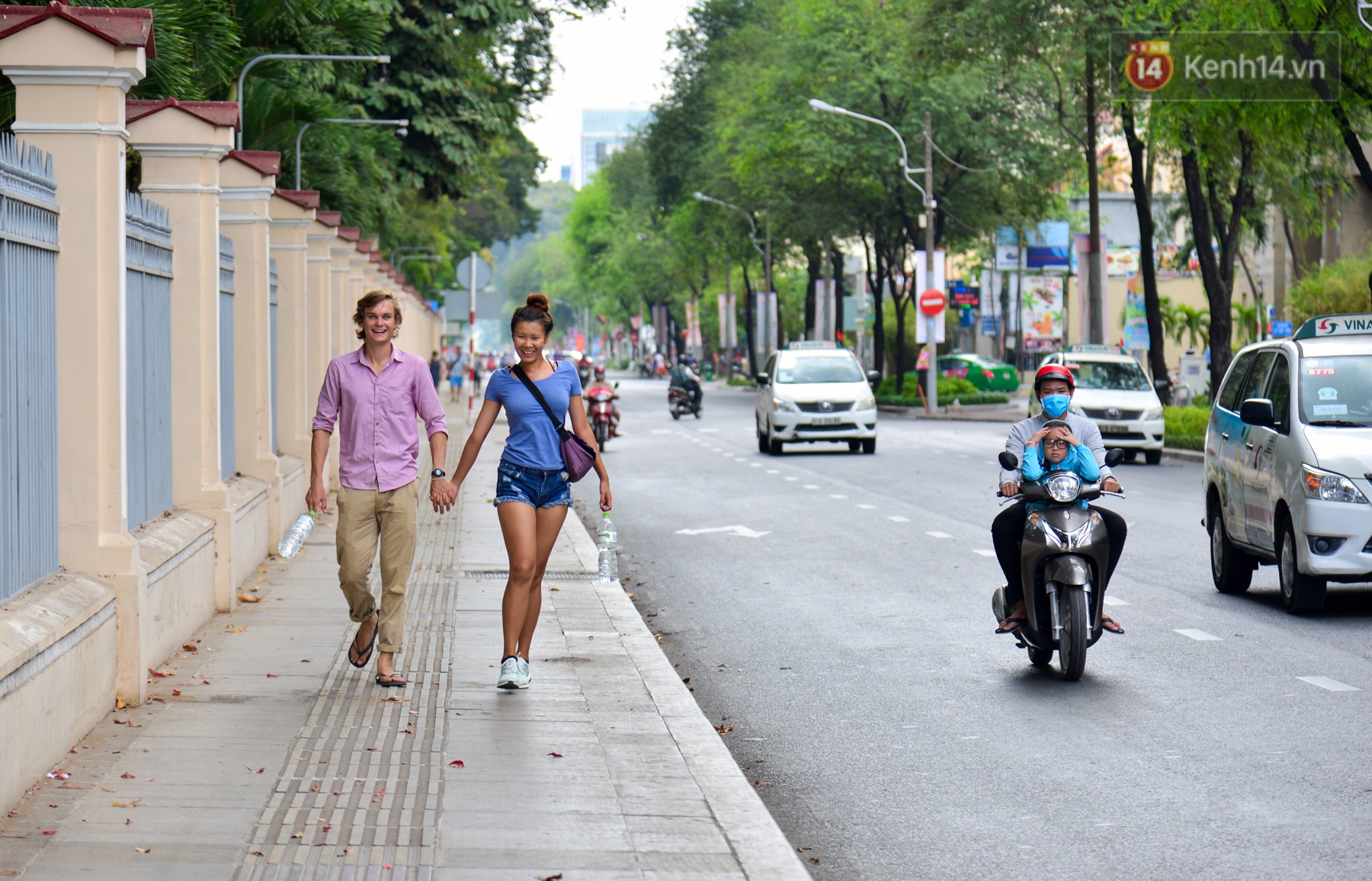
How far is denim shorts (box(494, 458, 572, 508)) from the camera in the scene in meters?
8.66

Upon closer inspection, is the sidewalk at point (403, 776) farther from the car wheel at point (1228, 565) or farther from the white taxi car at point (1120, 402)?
the white taxi car at point (1120, 402)

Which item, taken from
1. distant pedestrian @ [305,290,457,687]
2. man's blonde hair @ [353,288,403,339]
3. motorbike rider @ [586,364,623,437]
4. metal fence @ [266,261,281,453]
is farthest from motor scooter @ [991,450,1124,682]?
motorbike rider @ [586,364,623,437]

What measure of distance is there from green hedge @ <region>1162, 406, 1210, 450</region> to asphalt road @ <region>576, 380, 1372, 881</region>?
45.5ft

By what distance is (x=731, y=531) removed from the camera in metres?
18.0

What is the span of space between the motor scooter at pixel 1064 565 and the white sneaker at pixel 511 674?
265 cm

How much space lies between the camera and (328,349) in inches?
821

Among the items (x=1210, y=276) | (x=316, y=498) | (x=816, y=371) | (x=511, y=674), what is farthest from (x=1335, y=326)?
(x=1210, y=276)

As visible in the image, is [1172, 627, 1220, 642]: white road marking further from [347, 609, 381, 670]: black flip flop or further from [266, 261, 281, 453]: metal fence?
[266, 261, 281, 453]: metal fence

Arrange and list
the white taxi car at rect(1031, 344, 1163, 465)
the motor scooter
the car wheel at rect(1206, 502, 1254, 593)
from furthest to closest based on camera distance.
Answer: the white taxi car at rect(1031, 344, 1163, 465), the car wheel at rect(1206, 502, 1254, 593), the motor scooter

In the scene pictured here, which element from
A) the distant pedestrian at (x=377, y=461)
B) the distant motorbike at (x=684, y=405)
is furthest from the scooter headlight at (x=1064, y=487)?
the distant motorbike at (x=684, y=405)

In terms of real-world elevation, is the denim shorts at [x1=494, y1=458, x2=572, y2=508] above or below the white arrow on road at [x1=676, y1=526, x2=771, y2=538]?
above

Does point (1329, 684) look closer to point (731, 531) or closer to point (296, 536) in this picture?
point (296, 536)

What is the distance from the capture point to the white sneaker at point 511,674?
8.47 metres

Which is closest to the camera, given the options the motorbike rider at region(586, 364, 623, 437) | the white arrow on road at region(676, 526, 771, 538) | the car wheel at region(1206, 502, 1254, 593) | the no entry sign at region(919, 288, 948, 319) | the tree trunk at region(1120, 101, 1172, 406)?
the car wheel at region(1206, 502, 1254, 593)
